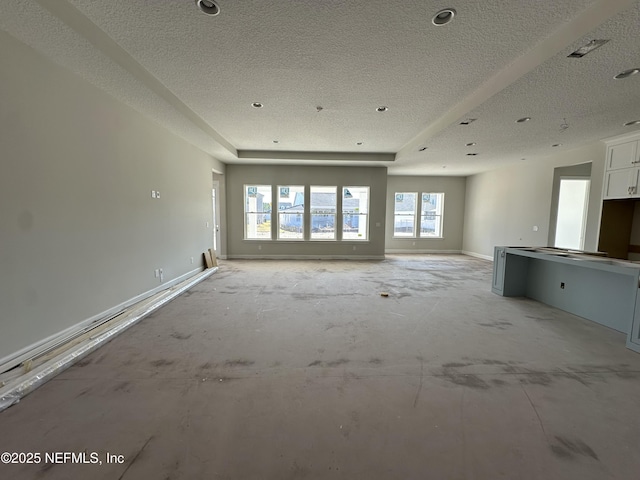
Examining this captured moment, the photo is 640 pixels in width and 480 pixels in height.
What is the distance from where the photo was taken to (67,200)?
2.68 meters

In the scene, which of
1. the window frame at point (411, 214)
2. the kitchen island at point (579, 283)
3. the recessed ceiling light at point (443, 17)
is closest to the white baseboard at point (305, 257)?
the window frame at point (411, 214)

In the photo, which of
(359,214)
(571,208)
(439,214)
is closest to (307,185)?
(359,214)

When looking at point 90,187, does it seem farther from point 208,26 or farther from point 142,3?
point 208,26

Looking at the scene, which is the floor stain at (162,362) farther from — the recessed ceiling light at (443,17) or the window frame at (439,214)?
the window frame at (439,214)

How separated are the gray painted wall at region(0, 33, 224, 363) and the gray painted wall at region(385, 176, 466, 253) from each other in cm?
729

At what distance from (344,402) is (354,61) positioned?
3157 millimetres

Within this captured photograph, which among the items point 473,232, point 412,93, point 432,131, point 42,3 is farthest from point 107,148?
point 473,232

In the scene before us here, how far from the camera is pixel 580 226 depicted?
6.14 metres

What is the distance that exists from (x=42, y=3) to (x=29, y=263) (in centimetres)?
204

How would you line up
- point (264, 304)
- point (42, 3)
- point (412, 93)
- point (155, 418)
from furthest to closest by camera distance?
point (264, 304) < point (412, 93) < point (42, 3) < point (155, 418)

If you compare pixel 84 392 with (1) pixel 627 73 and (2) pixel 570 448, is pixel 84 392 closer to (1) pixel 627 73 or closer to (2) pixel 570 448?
(2) pixel 570 448

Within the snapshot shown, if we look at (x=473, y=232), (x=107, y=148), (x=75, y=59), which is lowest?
(x=473, y=232)

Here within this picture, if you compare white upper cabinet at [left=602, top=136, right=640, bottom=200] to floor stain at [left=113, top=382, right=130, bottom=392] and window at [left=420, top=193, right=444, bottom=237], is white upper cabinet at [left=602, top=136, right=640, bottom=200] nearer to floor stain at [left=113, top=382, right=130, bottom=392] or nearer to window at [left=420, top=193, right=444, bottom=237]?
window at [left=420, top=193, right=444, bottom=237]

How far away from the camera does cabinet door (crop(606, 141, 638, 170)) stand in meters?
4.44
